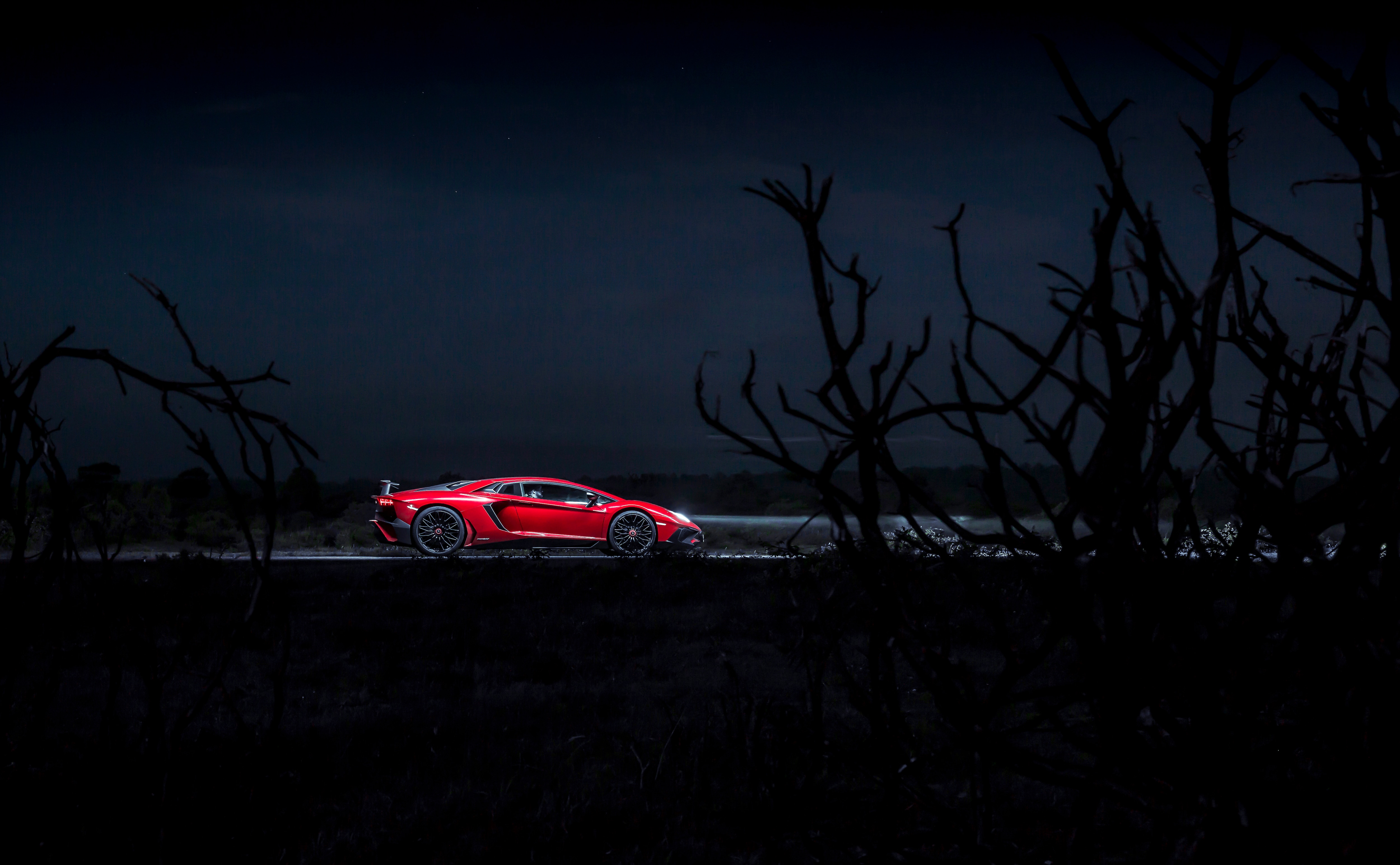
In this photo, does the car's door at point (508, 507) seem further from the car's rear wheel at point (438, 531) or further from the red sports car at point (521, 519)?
the car's rear wheel at point (438, 531)

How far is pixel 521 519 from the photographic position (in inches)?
653

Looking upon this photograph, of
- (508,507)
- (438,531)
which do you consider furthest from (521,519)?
(438,531)

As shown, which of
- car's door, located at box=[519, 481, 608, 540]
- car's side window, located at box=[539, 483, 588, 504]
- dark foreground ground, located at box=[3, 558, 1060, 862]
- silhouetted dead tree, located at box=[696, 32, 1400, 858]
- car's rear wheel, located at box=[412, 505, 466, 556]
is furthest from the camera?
car's side window, located at box=[539, 483, 588, 504]

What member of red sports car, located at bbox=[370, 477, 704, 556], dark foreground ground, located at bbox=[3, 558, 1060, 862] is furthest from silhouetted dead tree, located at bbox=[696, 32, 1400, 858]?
red sports car, located at bbox=[370, 477, 704, 556]

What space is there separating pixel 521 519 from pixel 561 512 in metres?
0.76

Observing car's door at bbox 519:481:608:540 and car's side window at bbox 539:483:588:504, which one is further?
car's side window at bbox 539:483:588:504

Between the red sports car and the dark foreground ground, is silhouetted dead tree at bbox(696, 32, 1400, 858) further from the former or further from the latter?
the red sports car

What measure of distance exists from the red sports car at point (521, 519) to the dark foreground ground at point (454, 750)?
6.57 metres

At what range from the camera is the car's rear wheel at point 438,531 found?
52.4 feet

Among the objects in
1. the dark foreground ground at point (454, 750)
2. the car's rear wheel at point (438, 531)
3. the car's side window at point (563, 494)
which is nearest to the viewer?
the dark foreground ground at point (454, 750)

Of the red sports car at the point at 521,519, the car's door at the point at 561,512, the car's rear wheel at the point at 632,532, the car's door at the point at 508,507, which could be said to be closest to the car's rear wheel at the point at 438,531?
the red sports car at the point at 521,519

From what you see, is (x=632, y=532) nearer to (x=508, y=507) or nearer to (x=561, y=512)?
(x=561, y=512)

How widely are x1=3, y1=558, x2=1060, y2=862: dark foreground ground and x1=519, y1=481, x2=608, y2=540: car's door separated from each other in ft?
23.8

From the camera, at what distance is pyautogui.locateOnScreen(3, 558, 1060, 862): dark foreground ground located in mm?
2023
